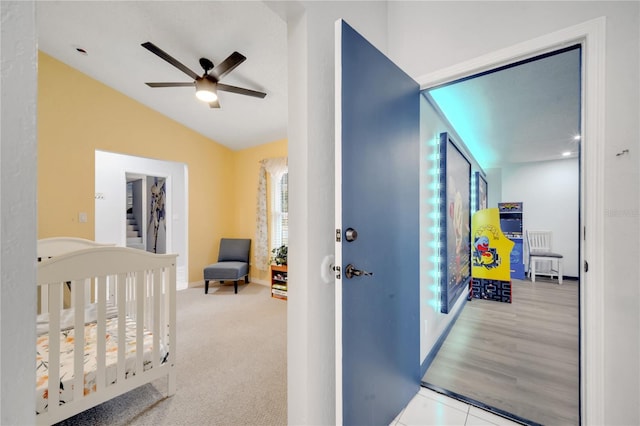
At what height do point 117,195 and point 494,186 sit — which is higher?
point 494,186

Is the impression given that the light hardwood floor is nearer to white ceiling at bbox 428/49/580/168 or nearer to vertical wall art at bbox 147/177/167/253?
white ceiling at bbox 428/49/580/168

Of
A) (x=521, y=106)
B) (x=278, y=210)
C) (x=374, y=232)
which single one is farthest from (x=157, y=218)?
Answer: (x=521, y=106)

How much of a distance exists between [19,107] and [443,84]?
1845 millimetres

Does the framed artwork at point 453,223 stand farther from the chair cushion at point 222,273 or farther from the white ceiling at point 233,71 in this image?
the chair cushion at point 222,273

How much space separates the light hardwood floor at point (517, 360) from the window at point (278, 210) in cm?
294

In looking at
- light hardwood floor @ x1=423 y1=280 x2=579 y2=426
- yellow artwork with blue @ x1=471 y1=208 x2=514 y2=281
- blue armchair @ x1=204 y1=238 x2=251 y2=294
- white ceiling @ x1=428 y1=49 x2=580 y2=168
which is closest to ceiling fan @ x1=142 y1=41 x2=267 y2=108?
white ceiling @ x1=428 y1=49 x2=580 y2=168

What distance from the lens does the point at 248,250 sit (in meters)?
4.77

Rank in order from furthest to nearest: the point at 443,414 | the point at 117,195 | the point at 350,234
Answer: the point at 117,195, the point at 443,414, the point at 350,234

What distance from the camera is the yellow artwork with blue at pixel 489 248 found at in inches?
141

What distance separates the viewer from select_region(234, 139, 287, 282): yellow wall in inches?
188

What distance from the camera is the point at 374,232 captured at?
4.24ft

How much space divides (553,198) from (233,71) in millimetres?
5913

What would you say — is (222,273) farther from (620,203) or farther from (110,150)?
(620,203)

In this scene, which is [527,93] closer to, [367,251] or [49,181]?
[367,251]
